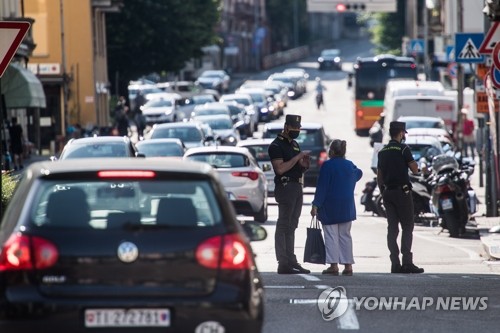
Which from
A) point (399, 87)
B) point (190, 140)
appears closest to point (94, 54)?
point (399, 87)

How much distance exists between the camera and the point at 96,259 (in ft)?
28.2

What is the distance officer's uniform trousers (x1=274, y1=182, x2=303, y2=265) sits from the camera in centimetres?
1628

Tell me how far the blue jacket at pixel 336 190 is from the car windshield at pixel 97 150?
11.5m

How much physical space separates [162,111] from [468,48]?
40982 mm

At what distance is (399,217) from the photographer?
16.7m

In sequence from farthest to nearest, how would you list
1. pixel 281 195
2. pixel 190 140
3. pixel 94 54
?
pixel 94 54 < pixel 190 140 < pixel 281 195

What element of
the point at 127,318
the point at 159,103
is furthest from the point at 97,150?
the point at 159,103

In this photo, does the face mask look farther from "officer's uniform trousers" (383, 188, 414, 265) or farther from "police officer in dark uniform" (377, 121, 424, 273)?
"officer's uniform trousers" (383, 188, 414, 265)

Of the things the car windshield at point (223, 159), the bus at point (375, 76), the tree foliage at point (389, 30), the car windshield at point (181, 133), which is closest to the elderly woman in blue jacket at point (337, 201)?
the car windshield at point (223, 159)

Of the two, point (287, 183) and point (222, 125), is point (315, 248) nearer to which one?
point (287, 183)

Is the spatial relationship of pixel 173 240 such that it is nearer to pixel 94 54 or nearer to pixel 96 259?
pixel 96 259

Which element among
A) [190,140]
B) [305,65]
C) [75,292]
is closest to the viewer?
[75,292]

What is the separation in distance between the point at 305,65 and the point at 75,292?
5018 inches

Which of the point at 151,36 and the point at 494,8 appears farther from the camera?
the point at 151,36
